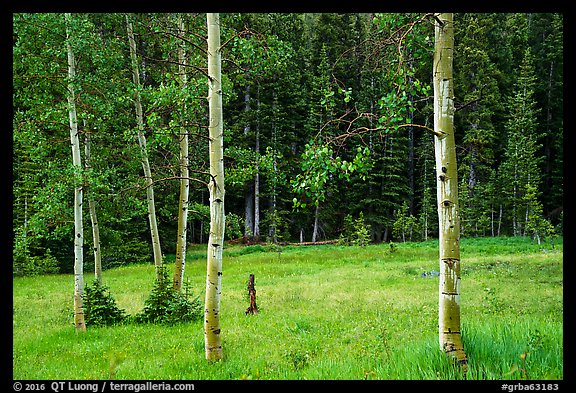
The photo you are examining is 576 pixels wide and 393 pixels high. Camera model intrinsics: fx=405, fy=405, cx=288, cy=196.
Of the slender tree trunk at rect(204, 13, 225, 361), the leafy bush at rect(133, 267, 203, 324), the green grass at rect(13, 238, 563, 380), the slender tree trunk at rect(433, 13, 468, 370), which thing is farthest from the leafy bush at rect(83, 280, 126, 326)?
the slender tree trunk at rect(433, 13, 468, 370)

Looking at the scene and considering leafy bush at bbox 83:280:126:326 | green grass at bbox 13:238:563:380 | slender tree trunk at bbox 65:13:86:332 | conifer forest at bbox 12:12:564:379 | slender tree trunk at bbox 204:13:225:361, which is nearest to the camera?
conifer forest at bbox 12:12:564:379

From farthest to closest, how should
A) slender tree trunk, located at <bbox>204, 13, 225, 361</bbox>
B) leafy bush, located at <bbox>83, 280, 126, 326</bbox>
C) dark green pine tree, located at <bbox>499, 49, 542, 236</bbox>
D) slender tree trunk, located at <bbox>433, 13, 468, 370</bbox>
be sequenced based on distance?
dark green pine tree, located at <bbox>499, 49, 542, 236</bbox> → leafy bush, located at <bbox>83, 280, 126, 326</bbox> → slender tree trunk, located at <bbox>204, 13, 225, 361</bbox> → slender tree trunk, located at <bbox>433, 13, 468, 370</bbox>

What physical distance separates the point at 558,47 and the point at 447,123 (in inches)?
1908

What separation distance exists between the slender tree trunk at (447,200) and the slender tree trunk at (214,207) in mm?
3491

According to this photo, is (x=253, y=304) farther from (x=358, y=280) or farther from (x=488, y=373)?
(x=488, y=373)

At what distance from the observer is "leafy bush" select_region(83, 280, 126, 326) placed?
1189 centimetres

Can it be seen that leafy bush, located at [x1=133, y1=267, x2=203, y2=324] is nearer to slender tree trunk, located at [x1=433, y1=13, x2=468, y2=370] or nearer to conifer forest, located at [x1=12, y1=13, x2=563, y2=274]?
conifer forest, located at [x1=12, y1=13, x2=563, y2=274]

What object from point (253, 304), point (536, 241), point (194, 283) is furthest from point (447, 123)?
point (536, 241)

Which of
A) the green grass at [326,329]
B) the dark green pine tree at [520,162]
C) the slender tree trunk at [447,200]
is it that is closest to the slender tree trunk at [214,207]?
the green grass at [326,329]

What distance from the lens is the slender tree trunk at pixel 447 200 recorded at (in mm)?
5207

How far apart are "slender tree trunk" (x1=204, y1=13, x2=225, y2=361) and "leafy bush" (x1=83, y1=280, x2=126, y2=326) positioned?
6335 millimetres

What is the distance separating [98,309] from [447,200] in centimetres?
1066

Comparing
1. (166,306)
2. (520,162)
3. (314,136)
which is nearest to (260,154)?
(166,306)

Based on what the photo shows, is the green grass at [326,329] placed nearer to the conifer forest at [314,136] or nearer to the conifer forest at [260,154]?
the conifer forest at [260,154]
